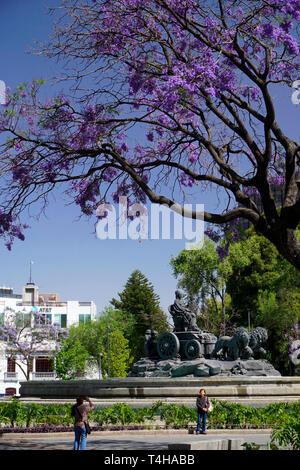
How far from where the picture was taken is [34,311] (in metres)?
66.6

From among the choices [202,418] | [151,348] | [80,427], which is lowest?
[202,418]

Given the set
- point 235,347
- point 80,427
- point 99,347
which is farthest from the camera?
point 99,347

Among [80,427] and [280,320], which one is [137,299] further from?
[80,427]

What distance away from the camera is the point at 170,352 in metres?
22.4

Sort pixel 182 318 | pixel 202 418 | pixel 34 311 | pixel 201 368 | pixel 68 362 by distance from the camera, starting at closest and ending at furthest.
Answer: pixel 202 418 < pixel 201 368 < pixel 182 318 < pixel 68 362 < pixel 34 311

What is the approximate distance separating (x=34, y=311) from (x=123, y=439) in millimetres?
53901

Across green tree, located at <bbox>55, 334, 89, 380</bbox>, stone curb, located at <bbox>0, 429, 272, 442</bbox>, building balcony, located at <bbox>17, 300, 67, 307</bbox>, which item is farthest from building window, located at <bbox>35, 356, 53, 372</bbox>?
stone curb, located at <bbox>0, 429, 272, 442</bbox>

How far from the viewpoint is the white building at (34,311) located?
65.2m

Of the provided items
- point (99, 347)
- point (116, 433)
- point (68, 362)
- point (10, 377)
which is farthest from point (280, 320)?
point (10, 377)

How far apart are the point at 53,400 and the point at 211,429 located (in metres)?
6.75

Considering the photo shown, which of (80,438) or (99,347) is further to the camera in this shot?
(99,347)

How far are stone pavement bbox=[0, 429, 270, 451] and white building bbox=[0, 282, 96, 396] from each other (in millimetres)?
43605

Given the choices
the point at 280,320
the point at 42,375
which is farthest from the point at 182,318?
the point at 42,375

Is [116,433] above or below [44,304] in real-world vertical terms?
below
